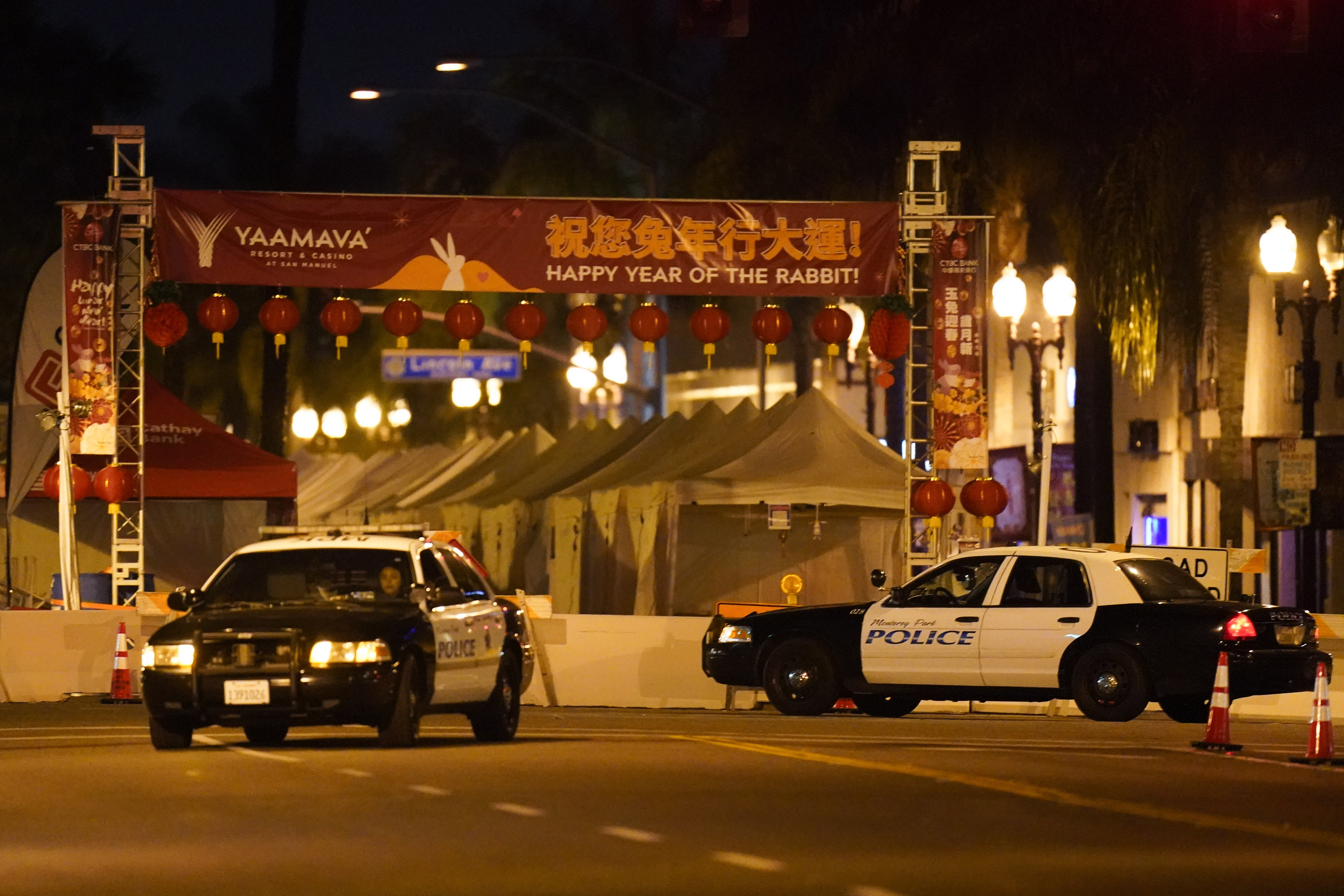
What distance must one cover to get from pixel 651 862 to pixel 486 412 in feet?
218

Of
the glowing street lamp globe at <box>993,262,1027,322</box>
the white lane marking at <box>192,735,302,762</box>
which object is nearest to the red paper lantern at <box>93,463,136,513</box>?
the white lane marking at <box>192,735,302,762</box>

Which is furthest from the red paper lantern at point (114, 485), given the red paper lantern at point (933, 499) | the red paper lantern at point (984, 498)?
the red paper lantern at point (984, 498)

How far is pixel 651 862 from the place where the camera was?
33.3 feet

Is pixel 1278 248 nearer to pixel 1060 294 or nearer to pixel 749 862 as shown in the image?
pixel 1060 294

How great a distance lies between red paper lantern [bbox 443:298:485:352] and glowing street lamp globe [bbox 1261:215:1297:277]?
9507mm

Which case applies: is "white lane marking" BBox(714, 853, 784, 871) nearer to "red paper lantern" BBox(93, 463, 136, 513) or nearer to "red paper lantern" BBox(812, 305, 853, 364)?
"red paper lantern" BBox(93, 463, 136, 513)

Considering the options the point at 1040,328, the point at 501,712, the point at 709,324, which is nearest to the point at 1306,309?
the point at 1040,328

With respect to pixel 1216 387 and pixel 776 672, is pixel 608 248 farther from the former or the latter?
pixel 1216 387

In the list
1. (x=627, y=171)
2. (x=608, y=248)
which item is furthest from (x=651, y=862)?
(x=627, y=171)

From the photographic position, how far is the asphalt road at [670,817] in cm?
973

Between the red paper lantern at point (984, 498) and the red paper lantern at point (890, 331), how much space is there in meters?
1.66

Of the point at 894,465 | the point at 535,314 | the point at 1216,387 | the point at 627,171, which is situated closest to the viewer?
the point at 535,314

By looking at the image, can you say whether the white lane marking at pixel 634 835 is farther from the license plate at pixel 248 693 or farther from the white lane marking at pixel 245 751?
the license plate at pixel 248 693

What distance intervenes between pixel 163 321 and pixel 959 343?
343 inches
